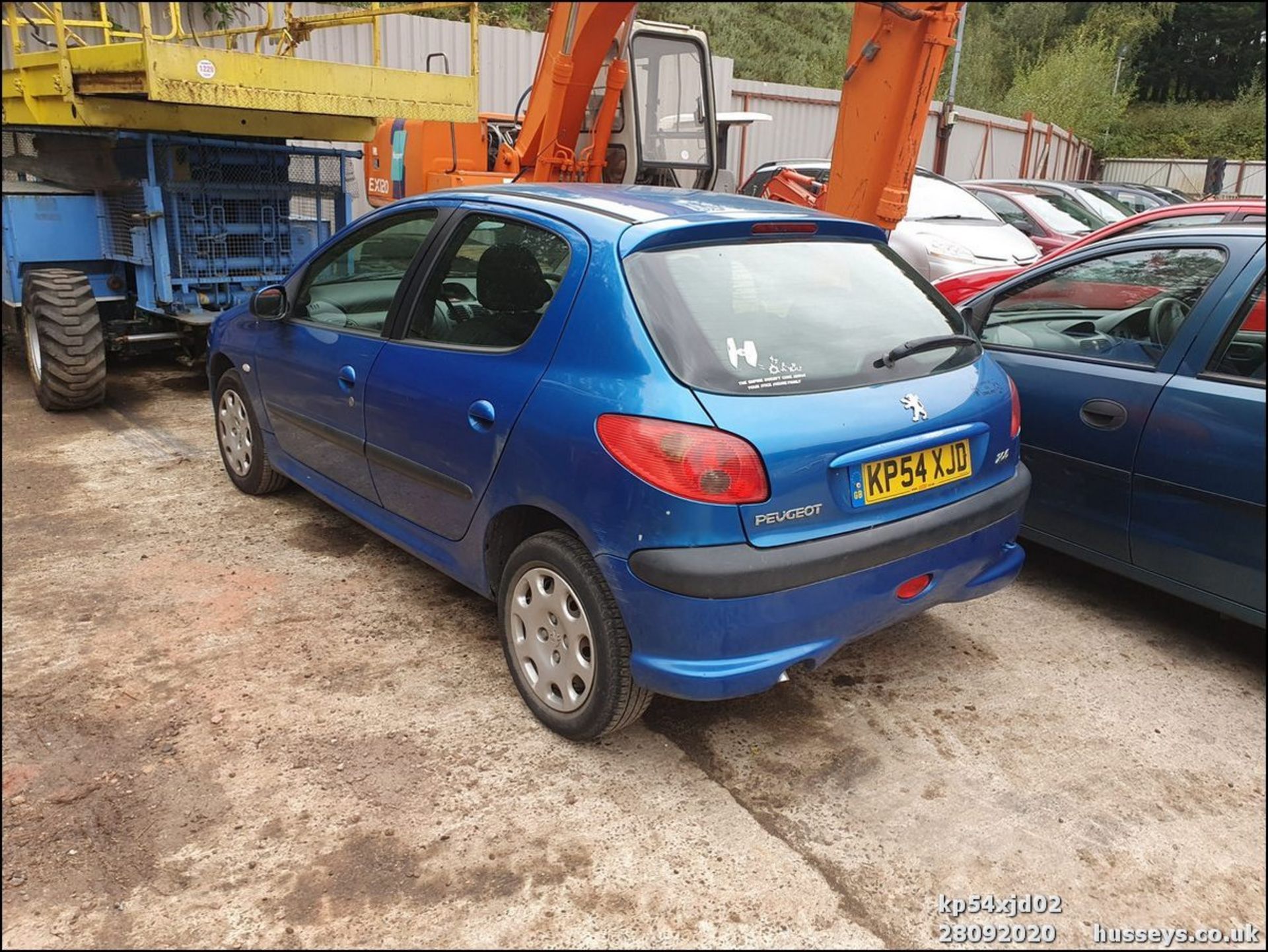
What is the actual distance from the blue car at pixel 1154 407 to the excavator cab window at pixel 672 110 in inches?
182

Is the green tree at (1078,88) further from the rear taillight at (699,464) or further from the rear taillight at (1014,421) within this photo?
the rear taillight at (699,464)

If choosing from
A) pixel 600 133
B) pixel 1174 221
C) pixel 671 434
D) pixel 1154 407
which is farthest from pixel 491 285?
pixel 600 133

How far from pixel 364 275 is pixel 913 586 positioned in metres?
2.51

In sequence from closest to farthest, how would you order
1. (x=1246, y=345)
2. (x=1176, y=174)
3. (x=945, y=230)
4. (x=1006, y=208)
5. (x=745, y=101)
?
(x=1246, y=345)
(x=945, y=230)
(x=1006, y=208)
(x=1176, y=174)
(x=745, y=101)

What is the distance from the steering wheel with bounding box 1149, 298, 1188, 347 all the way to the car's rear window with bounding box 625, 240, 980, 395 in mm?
829

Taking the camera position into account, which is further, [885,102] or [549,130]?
[549,130]

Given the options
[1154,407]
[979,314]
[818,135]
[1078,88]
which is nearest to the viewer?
[1154,407]

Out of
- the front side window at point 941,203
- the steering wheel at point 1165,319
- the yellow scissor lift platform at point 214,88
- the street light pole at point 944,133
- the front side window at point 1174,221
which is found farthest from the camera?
the street light pole at point 944,133

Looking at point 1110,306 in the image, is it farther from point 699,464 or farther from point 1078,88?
point 1078,88

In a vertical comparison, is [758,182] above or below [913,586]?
above

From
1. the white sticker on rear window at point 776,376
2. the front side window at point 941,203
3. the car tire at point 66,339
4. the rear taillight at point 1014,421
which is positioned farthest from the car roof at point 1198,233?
the car tire at point 66,339

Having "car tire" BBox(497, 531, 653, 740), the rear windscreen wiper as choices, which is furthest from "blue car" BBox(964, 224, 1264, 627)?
"car tire" BBox(497, 531, 653, 740)

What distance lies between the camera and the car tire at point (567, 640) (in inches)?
106

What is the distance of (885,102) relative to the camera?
524cm
